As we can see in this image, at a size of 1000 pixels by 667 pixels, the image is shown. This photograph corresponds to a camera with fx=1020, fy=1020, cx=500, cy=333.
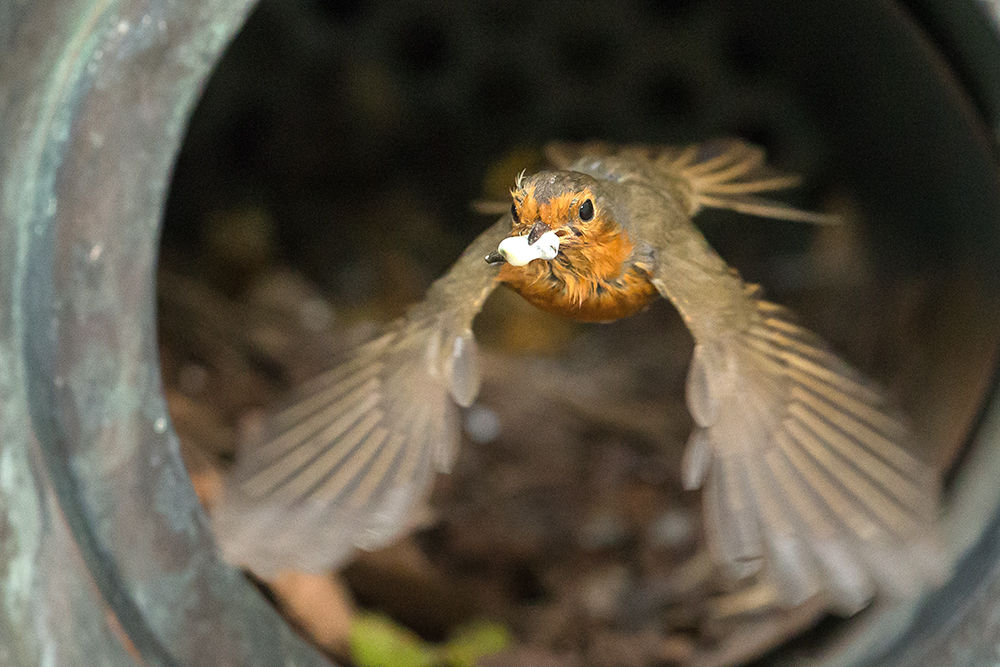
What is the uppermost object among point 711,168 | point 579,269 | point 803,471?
point 711,168

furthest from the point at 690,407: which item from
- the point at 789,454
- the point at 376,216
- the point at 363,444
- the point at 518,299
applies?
the point at 376,216

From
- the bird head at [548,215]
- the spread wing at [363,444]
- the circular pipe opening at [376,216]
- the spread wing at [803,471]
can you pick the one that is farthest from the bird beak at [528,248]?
the circular pipe opening at [376,216]

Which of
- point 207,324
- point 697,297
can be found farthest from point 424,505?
point 697,297

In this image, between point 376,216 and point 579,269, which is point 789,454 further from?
point 376,216

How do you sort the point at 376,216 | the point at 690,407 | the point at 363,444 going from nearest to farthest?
the point at 690,407 → the point at 363,444 → the point at 376,216

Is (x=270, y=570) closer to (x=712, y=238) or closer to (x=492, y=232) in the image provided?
(x=492, y=232)

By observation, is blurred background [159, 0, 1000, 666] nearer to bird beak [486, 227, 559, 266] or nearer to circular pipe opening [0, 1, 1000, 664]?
circular pipe opening [0, 1, 1000, 664]

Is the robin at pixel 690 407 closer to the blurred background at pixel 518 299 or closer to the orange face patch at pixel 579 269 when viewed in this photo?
Result: the orange face patch at pixel 579 269

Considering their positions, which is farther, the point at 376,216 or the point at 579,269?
the point at 376,216
